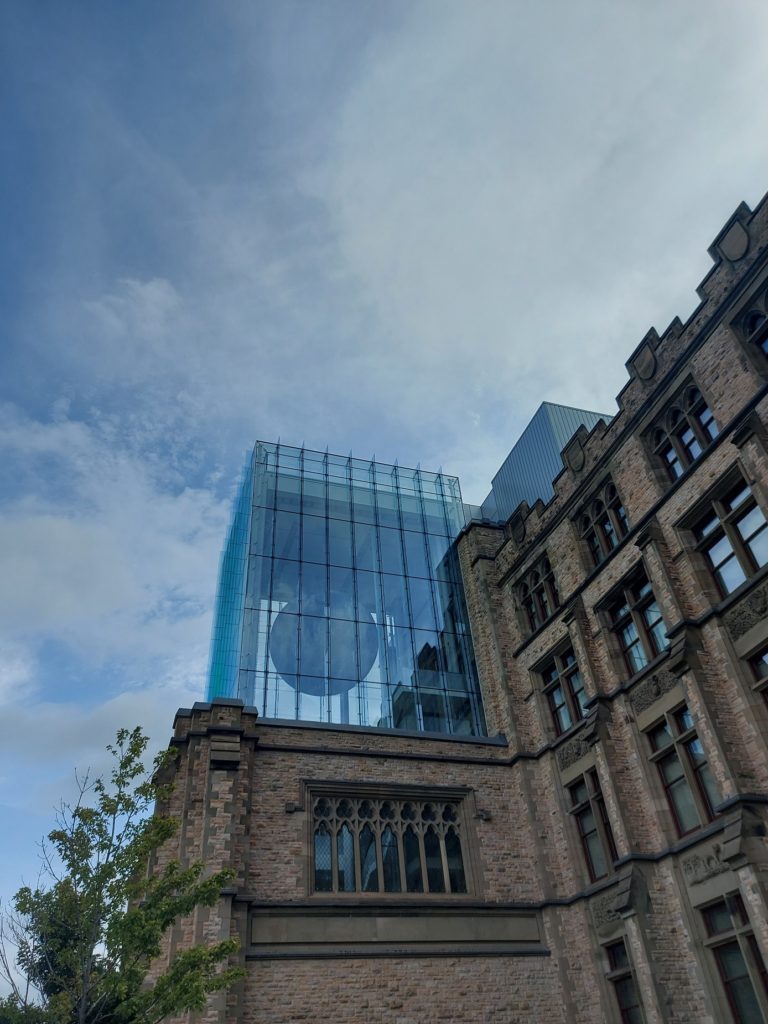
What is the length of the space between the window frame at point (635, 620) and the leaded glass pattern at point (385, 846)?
6.24 m

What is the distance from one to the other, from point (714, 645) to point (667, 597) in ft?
5.07

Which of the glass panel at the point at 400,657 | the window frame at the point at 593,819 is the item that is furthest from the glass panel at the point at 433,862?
the glass panel at the point at 400,657

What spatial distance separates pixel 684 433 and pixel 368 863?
496 inches

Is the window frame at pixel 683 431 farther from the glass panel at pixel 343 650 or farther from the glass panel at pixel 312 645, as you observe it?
the glass panel at pixel 312 645

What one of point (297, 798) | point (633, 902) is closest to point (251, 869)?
point (297, 798)

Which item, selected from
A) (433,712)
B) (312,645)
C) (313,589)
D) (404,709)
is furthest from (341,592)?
(433,712)

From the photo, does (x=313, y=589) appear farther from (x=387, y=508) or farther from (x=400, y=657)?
(x=387, y=508)

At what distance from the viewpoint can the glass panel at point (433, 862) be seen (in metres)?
18.7

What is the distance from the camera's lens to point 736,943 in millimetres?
13789

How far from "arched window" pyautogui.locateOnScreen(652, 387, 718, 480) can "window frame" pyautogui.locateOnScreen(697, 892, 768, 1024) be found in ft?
28.2

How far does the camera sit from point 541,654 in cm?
2162

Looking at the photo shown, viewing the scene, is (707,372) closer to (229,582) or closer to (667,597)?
(667,597)

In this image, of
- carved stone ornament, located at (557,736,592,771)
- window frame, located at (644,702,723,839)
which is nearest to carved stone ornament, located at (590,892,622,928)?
window frame, located at (644,702,723,839)

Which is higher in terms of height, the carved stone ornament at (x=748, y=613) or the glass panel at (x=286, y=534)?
the glass panel at (x=286, y=534)
